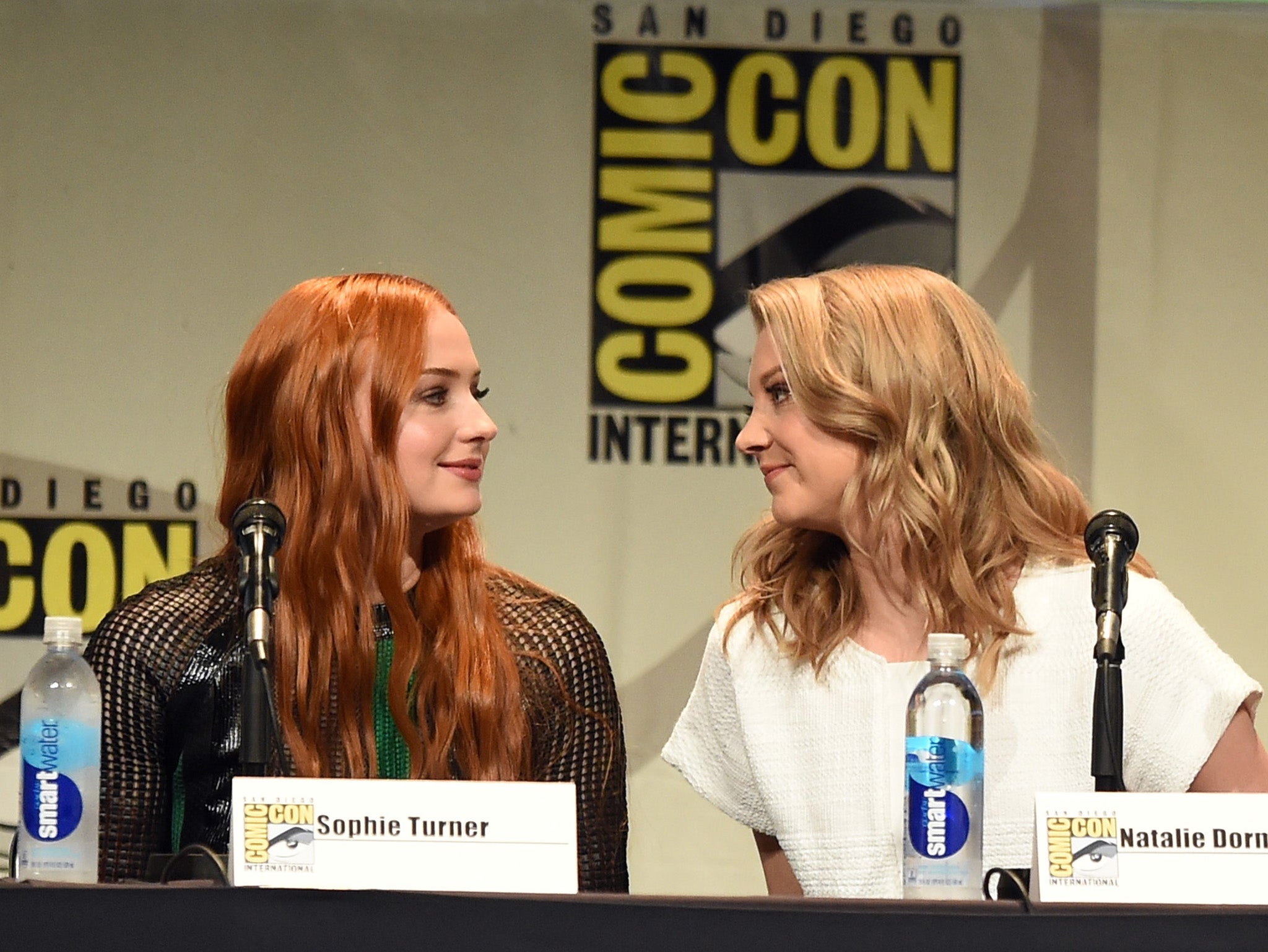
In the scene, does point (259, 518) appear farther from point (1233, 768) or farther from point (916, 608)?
point (1233, 768)

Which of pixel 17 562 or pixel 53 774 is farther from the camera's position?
pixel 17 562

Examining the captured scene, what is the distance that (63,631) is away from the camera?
1817mm

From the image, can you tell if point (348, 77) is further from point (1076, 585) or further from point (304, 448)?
point (1076, 585)

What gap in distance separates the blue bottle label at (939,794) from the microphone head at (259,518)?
26.9 inches

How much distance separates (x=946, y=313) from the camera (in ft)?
7.58

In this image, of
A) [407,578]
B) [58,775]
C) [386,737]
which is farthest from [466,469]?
[58,775]

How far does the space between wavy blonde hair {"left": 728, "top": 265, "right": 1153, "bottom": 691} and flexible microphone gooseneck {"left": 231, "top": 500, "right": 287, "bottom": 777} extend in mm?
790

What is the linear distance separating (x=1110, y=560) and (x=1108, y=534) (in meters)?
0.03

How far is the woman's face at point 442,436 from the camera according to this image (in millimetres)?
2348

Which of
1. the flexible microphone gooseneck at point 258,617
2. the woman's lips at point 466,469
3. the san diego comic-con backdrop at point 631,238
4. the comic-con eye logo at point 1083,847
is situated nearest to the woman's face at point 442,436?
the woman's lips at point 466,469

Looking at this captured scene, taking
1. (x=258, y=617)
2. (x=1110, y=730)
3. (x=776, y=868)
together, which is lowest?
(x=776, y=868)

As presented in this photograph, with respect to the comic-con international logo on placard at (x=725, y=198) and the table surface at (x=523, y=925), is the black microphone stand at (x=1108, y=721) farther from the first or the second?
the comic-con international logo on placard at (x=725, y=198)

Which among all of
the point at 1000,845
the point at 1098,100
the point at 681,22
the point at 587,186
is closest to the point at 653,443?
the point at 587,186

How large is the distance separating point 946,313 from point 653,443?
165cm
